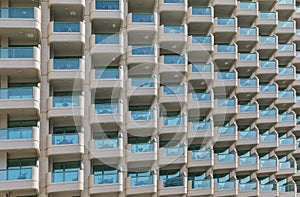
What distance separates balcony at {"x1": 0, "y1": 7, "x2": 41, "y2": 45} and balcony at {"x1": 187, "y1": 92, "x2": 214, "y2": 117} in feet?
30.8

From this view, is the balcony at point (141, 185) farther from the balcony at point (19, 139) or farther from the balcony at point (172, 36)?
the balcony at point (172, 36)

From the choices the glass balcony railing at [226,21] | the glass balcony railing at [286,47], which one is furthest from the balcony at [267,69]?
the glass balcony railing at [226,21]

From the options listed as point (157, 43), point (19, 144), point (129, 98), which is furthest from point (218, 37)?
point (19, 144)

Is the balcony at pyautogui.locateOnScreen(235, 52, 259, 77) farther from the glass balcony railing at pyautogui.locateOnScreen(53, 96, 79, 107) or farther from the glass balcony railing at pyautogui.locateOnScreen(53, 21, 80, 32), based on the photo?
the glass balcony railing at pyautogui.locateOnScreen(53, 96, 79, 107)

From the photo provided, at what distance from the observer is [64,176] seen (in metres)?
16.6

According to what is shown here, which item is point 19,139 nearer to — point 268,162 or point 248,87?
point 248,87

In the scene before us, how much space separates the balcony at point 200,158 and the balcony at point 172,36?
6503mm

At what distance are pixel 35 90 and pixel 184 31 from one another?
912cm

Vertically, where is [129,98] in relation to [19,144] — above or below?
above

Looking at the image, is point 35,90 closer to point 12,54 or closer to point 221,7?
point 12,54

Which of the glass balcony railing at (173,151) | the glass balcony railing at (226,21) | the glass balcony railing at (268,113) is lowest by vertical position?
the glass balcony railing at (173,151)

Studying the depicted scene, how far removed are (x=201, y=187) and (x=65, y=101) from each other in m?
9.25

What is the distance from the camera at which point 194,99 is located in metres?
19.8

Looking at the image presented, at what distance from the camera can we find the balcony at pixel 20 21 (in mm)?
16156
